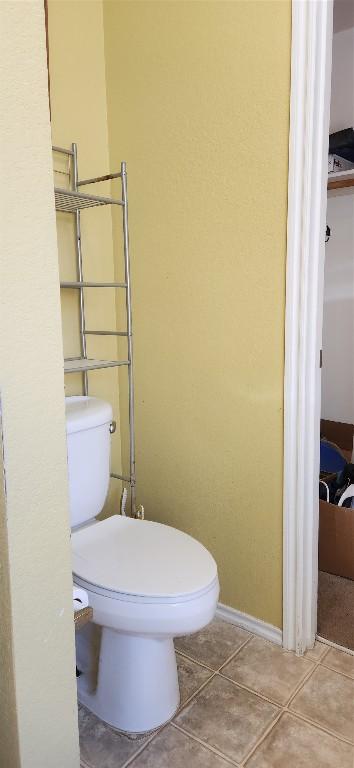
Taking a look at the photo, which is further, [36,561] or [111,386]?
[111,386]

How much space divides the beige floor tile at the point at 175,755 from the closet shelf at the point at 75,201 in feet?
5.06

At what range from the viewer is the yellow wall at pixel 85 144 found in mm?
1813

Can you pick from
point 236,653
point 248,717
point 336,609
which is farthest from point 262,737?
point 336,609

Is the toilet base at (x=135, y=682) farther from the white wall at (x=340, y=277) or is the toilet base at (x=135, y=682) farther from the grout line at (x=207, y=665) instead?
the white wall at (x=340, y=277)

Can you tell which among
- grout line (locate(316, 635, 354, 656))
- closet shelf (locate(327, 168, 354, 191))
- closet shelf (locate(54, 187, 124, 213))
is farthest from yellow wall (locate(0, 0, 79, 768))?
closet shelf (locate(327, 168, 354, 191))

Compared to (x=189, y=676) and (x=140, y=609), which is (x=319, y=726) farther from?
(x=140, y=609)

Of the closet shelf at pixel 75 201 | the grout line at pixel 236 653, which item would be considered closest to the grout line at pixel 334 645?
the grout line at pixel 236 653

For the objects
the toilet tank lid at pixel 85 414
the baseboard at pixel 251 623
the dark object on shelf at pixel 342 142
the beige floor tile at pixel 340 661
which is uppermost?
the dark object on shelf at pixel 342 142

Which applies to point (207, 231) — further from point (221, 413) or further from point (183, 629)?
point (183, 629)

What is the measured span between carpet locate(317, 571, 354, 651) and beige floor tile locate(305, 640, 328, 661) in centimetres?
4

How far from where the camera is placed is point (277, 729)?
4.63 feet

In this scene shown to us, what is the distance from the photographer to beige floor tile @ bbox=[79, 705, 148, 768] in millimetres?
1337

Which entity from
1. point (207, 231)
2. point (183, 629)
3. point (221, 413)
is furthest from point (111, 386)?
point (183, 629)

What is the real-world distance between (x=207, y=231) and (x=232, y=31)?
1.87 ft
